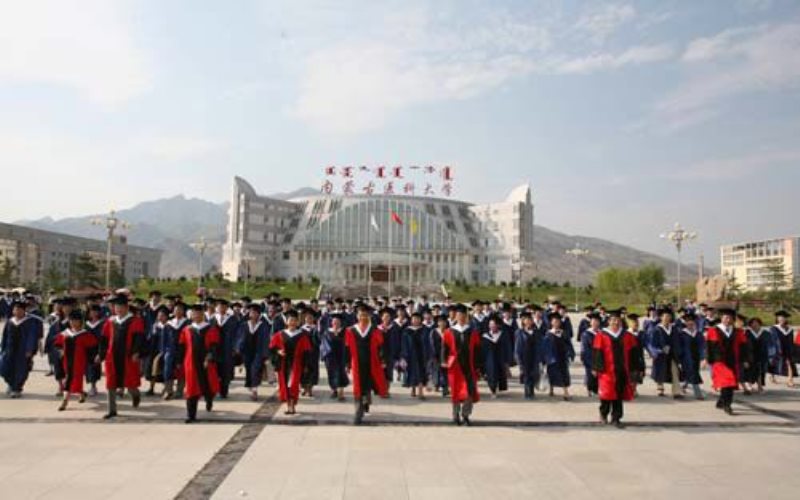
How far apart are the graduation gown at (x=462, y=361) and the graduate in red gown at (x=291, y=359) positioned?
2291 mm

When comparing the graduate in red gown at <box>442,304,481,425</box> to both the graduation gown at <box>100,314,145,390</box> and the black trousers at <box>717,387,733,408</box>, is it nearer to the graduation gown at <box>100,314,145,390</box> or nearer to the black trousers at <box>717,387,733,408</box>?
the black trousers at <box>717,387,733,408</box>

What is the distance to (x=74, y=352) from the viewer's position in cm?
916

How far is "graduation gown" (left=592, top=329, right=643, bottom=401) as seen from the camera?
8258 millimetres

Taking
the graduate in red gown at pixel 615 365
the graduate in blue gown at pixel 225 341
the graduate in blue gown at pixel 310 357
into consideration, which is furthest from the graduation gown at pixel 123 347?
the graduate in red gown at pixel 615 365

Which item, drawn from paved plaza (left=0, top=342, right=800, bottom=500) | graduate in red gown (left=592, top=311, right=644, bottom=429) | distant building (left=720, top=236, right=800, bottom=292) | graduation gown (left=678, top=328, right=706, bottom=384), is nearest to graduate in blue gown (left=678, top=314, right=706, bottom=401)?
graduation gown (left=678, top=328, right=706, bottom=384)

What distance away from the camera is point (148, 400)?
9938 mm

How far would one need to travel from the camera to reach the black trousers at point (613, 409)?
27.0 feet

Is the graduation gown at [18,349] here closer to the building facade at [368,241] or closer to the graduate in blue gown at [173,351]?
the graduate in blue gown at [173,351]

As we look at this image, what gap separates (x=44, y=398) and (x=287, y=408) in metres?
4.39

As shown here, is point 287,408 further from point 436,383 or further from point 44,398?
point 44,398

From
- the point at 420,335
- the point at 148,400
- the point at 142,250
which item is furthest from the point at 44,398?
the point at 142,250

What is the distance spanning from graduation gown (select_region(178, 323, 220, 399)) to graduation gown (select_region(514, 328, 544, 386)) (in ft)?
18.4

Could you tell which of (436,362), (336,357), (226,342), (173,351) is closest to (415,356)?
(436,362)

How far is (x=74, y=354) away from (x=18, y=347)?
185 cm
